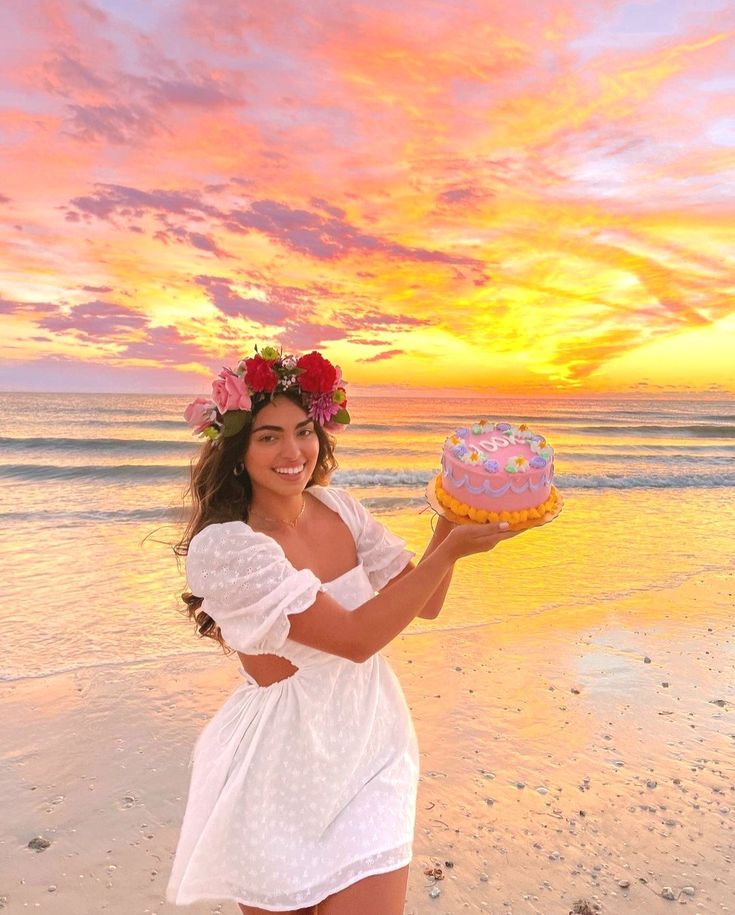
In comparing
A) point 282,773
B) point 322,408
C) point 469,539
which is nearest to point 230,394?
point 322,408

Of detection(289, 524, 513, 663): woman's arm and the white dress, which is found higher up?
detection(289, 524, 513, 663): woman's arm

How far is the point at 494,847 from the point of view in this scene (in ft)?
12.5

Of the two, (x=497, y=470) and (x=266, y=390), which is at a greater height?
(x=266, y=390)

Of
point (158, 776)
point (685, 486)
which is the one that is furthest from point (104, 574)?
point (685, 486)

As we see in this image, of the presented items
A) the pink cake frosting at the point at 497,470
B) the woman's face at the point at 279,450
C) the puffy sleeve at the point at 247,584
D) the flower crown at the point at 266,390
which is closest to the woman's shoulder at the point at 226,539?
the puffy sleeve at the point at 247,584

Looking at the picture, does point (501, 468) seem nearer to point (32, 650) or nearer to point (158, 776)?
point (158, 776)

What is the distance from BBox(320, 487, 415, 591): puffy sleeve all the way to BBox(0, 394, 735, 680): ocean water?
36 centimetres

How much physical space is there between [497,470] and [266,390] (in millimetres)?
862

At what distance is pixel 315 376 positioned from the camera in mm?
2664

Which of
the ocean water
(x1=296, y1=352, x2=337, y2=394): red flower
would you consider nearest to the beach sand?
the ocean water

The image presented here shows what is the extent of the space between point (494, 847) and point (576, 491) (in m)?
13.7

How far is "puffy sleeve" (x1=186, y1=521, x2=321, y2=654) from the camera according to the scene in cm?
224

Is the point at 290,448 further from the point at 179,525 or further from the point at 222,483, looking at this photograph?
the point at 179,525

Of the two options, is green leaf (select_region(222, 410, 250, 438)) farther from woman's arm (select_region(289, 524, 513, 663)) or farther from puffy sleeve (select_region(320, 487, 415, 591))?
woman's arm (select_region(289, 524, 513, 663))
